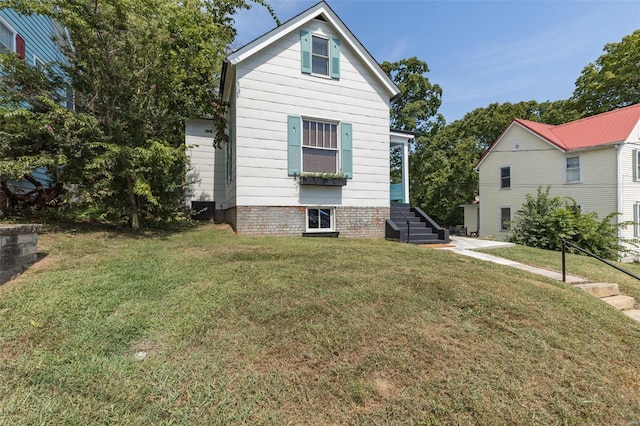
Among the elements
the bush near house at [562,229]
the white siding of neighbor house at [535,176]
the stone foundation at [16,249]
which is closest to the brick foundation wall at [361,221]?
the bush near house at [562,229]

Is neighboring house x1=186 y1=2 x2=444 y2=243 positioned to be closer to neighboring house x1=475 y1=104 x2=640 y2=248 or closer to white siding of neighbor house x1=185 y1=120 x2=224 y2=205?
white siding of neighbor house x1=185 y1=120 x2=224 y2=205

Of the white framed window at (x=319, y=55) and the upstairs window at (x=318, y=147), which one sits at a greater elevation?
the white framed window at (x=319, y=55)

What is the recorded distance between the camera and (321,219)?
949 centimetres

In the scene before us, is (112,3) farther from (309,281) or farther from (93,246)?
(309,281)

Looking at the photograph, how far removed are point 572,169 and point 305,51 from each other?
638 inches

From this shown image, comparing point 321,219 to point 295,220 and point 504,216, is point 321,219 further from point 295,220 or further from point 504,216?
point 504,216

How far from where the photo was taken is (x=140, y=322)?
3.21 metres

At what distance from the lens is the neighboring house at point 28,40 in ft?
26.5

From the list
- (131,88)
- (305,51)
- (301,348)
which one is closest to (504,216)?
(305,51)

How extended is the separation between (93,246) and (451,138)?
90.5 feet

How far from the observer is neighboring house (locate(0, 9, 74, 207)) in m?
8.07

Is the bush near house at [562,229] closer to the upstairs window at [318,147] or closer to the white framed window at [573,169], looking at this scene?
the white framed window at [573,169]

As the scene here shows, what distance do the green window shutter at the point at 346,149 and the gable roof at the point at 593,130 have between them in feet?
46.7

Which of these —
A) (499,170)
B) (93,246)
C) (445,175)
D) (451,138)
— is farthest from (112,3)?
(451,138)
